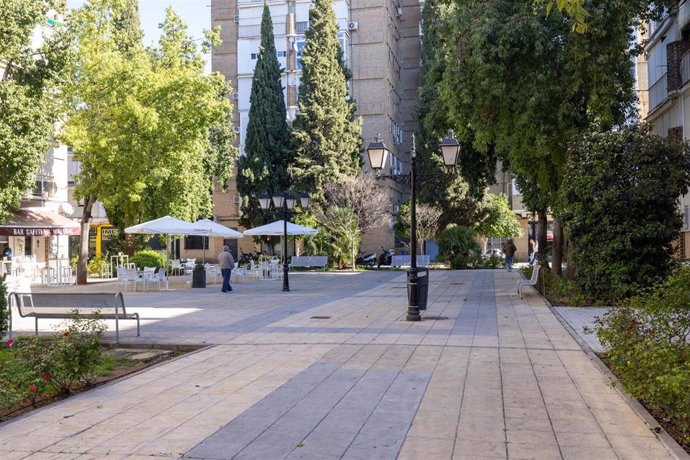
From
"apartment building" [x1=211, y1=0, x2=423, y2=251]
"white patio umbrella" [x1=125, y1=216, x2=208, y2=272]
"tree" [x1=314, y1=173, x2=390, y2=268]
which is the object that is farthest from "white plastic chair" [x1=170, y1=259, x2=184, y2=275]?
"apartment building" [x1=211, y1=0, x2=423, y2=251]

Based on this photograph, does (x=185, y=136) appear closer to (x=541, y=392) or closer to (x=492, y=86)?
(x=492, y=86)

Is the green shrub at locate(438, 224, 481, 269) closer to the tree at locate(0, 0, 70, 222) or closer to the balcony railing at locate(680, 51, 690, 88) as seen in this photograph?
the balcony railing at locate(680, 51, 690, 88)

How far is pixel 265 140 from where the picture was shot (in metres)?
44.7

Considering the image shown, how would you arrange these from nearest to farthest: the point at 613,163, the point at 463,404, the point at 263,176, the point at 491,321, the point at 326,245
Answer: the point at 463,404, the point at 491,321, the point at 613,163, the point at 326,245, the point at 263,176

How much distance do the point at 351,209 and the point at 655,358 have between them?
1370 inches

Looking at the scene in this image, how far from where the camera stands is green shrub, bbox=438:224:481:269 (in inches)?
1543

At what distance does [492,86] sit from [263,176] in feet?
91.4

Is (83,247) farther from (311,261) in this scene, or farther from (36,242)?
(311,261)

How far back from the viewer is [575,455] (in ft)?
16.5

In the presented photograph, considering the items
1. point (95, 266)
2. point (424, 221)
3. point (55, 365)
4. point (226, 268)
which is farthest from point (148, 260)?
point (55, 365)

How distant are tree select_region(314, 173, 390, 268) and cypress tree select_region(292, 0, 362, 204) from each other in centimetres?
168

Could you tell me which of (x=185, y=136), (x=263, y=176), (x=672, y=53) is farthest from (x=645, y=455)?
(x=263, y=176)

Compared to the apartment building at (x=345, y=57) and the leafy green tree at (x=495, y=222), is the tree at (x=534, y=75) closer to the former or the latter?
the leafy green tree at (x=495, y=222)

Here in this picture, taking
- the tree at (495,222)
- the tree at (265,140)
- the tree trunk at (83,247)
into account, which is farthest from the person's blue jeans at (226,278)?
the tree at (495,222)
